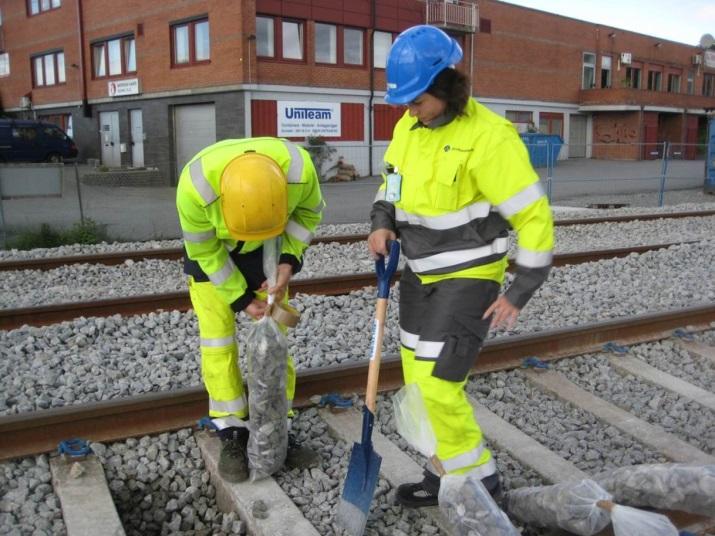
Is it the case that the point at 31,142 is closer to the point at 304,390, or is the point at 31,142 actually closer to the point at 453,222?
the point at 304,390

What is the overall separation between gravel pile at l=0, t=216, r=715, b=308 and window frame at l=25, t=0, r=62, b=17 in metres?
31.3

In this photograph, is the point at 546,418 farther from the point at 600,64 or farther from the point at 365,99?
the point at 600,64

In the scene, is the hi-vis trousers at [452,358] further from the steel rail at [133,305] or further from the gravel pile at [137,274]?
the gravel pile at [137,274]

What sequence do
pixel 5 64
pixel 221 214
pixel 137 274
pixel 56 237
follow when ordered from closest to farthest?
pixel 221 214, pixel 137 274, pixel 56 237, pixel 5 64

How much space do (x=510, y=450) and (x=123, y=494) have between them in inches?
83.0

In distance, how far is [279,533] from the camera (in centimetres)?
326

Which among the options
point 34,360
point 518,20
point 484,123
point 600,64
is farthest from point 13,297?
point 600,64

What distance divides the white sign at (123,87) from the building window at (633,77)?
1185 inches

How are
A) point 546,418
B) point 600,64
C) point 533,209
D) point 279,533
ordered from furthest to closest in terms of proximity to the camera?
point 600,64
point 546,418
point 279,533
point 533,209

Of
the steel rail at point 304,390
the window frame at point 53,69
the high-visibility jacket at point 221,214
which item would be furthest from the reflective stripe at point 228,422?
the window frame at point 53,69

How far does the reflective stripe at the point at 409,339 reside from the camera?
3.34m

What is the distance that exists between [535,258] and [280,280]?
4.40ft

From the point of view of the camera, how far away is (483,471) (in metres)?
3.30

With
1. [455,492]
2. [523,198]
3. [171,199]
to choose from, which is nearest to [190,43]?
[171,199]
